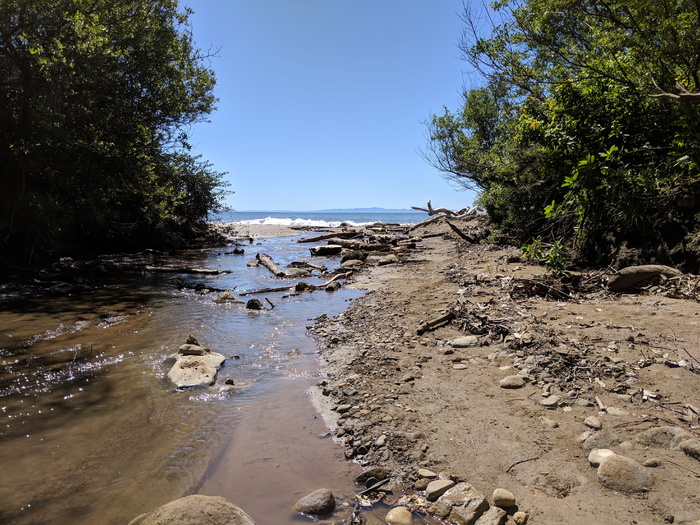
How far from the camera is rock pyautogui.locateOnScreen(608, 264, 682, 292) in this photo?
633 cm

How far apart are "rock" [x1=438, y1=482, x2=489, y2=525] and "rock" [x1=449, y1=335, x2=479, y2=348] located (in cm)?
268

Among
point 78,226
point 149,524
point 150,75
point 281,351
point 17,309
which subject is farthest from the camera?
point 78,226

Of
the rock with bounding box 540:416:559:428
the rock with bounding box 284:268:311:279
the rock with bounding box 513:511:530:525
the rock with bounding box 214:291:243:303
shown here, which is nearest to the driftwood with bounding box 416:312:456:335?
the rock with bounding box 540:416:559:428

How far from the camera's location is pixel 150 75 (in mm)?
11906

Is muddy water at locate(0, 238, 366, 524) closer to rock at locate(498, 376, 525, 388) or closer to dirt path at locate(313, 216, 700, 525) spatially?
dirt path at locate(313, 216, 700, 525)

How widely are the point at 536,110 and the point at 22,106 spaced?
1300 cm

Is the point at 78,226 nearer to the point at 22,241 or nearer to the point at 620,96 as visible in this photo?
the point at 22,241

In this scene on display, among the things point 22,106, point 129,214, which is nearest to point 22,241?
point 22,106

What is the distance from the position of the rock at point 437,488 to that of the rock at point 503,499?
12.6 inches

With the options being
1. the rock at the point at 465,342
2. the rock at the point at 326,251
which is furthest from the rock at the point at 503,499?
the rock at the point at 326,251

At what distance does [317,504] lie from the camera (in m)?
2.72

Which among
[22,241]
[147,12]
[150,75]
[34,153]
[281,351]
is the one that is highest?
[147,12]

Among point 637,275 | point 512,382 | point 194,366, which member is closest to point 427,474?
point 512,382

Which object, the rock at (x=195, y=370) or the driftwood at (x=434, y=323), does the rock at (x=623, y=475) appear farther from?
the rock at (x=195, y=370)
